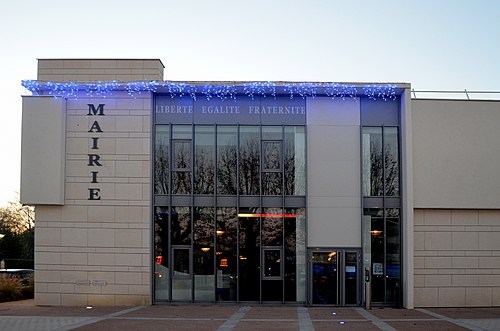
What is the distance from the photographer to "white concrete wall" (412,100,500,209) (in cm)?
2027

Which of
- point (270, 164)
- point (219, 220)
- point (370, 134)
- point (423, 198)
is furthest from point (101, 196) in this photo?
point (423, 198)

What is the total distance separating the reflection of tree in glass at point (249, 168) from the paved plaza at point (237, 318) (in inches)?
150

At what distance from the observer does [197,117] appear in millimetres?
20719

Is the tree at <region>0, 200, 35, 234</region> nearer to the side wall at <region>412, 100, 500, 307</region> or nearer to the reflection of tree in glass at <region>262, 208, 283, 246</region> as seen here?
the reflection of tree in glass at <region>262, 208, 283, 246</region>

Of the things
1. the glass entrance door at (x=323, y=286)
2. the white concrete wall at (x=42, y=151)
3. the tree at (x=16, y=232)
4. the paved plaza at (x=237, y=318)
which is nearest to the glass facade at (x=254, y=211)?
the glass entrance door at (x=323, y=286)

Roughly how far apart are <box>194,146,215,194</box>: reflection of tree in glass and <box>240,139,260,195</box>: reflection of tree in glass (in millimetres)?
980

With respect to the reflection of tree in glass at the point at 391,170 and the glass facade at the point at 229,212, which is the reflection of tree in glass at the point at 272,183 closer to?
the glass facade at the point at 229,212

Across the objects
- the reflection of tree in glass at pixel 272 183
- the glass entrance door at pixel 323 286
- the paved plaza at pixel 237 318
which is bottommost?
the paved plaza at pixel 237 318

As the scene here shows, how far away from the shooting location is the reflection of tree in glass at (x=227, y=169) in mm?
20609

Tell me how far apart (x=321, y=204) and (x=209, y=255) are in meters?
3.99

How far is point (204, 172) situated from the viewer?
2064 cm

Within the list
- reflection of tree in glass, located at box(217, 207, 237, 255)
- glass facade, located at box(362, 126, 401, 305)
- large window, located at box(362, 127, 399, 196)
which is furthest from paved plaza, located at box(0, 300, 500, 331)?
large window, located at box(362, 127, 399, 196)

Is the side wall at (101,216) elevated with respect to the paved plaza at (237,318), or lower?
elevated

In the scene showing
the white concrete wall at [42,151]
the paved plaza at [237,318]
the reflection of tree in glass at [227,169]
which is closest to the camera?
the paved plaza at [237,318]
